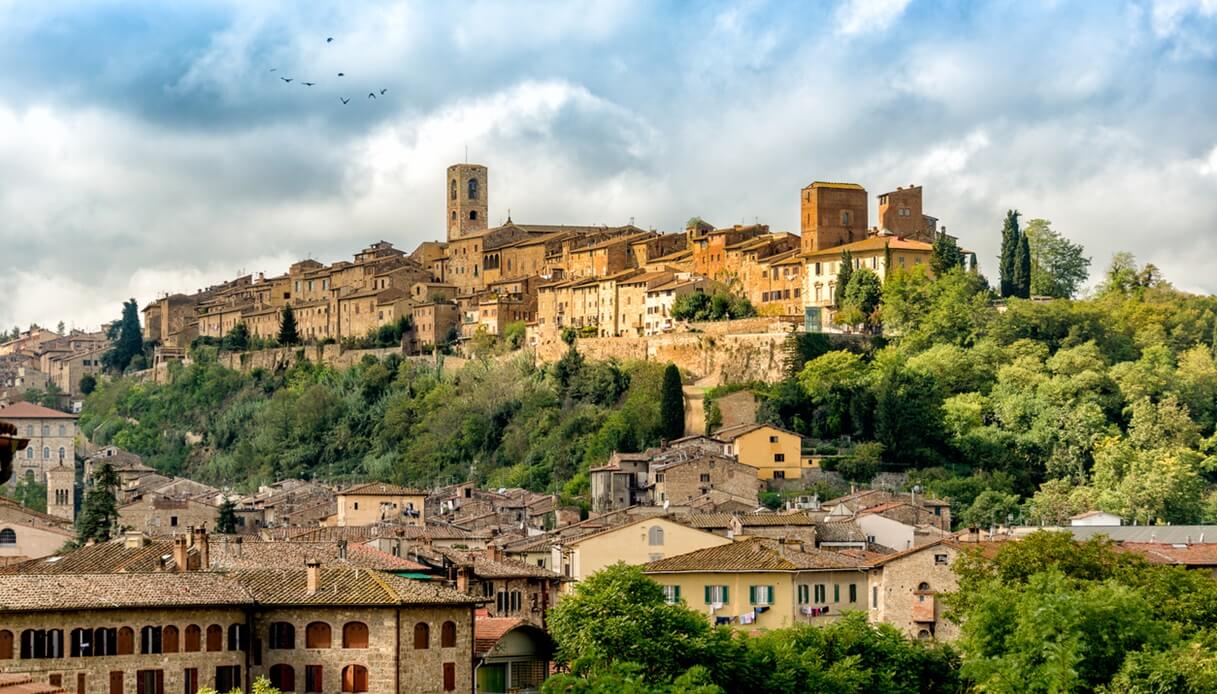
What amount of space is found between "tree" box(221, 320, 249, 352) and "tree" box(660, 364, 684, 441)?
5037cm

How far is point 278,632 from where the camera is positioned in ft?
156

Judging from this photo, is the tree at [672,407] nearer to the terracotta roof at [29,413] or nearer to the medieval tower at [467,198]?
the terracotta roof at [29,413]

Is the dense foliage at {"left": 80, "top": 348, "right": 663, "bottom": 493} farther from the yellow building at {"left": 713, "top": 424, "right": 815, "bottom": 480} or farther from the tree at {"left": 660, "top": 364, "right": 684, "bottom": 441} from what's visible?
the yellow building at {"left": 713, "top": 424, "right": 815, "bottom": 480}

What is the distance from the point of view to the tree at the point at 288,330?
150375mm

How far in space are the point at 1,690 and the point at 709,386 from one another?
290 ft

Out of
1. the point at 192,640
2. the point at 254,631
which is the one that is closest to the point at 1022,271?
the point at 254,631

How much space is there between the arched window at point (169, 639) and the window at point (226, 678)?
72 cm

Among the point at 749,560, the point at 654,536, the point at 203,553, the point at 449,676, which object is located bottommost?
the point at 449,676

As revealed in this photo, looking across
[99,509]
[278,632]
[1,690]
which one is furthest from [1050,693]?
[99,509]

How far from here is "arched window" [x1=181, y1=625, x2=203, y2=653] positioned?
46.4 meters

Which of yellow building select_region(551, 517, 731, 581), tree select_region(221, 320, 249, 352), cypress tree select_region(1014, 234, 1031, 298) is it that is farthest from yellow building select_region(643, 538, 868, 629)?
tree select_region(221, 320, 249, 352)

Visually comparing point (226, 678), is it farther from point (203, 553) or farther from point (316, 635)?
point (203, 553)

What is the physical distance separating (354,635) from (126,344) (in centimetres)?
12017

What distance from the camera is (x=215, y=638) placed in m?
46.8
